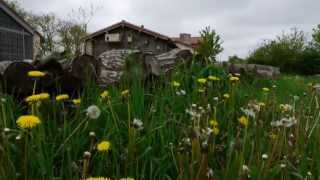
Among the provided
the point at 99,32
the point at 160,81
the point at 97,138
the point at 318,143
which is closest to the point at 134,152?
the point at 97,138

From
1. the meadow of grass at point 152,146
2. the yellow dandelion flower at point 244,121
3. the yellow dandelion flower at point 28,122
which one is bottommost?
the meadow of grass at point 152,146

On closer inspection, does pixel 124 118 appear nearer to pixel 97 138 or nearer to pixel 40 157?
pixel 97 138

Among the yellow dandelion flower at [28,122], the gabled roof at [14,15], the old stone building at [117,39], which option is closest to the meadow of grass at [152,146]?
the yellow dandelion flower at [28,122]

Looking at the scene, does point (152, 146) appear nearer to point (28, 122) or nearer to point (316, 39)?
point (28, 122)

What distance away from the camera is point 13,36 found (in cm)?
2922

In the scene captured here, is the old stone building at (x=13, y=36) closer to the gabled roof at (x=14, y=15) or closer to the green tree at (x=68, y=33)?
the gabled roof at (x=14, y=15)

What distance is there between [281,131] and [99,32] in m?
38.4

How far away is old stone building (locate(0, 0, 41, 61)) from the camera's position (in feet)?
91.9

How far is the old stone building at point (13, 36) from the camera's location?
28016mm

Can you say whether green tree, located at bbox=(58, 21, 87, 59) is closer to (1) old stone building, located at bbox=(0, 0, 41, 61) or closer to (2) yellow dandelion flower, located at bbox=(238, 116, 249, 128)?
(1) old stone building, located at bbox=(0, 0, 41, 61)

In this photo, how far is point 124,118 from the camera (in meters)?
2.73

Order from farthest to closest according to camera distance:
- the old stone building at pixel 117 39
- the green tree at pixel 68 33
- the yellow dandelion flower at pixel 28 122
A: the green tree at pixel 68 33 → the old stone building at pixel 117 39 → the yellow dandelion flower at pixel 28 122

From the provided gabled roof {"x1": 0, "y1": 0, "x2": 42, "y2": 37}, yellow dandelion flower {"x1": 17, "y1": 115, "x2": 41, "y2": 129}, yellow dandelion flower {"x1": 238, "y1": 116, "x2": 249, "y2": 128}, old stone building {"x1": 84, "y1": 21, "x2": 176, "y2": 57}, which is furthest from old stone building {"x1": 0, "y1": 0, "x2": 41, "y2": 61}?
yellow dandelion flower {"x1": 17, "y1": 115, "x2": 41, "y2": 129}

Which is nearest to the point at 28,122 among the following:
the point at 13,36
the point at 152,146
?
the point at 152,146
